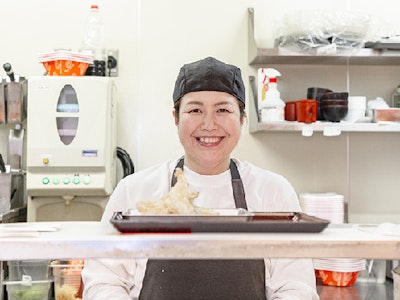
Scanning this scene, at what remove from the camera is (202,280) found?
1.66 meters

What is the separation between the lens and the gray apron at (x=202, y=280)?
65.2 inches

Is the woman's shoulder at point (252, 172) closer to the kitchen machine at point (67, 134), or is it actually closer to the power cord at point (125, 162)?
the kitchen machine at point (67, 134)

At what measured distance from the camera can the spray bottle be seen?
3113mm

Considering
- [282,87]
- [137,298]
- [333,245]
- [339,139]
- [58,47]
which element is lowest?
[137,298]

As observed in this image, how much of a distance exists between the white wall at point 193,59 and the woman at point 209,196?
1.55m

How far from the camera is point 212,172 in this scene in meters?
1.90

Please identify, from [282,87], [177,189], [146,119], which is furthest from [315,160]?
[177,189]

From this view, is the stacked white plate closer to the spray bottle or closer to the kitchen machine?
the spray bottle

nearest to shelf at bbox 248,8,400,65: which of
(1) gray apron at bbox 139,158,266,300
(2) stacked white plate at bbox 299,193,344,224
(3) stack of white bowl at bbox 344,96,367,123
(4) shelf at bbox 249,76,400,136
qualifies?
(3) stack of white bowl at bbox 344,96,367,123

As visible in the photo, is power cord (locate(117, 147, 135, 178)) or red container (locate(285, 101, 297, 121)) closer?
red container (locate(285, 101, 297, 121))

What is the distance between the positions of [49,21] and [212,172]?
199cm

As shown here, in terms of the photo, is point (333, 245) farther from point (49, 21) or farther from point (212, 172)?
point (49, 21)

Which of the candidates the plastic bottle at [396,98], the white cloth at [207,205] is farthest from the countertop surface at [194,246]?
the plastic bottle at [396,98]

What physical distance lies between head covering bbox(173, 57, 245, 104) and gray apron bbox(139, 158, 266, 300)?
53cm
